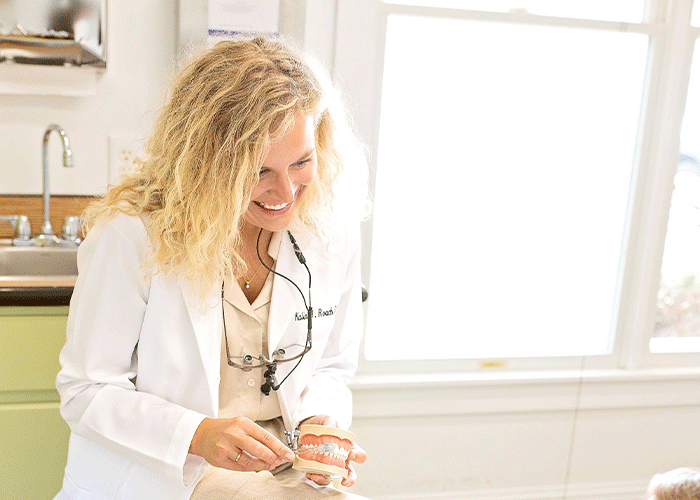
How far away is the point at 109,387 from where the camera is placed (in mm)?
1249

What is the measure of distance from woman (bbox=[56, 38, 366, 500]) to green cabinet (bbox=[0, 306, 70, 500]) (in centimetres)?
39

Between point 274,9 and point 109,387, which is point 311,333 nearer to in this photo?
point 109,387

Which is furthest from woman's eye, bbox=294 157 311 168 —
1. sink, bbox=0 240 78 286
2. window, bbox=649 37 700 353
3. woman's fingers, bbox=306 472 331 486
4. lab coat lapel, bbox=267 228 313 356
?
window, bbox=649 37 700 353

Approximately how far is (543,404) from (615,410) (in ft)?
Answer: 0.99

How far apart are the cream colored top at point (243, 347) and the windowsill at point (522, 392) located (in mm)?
853

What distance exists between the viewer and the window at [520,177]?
2189mm

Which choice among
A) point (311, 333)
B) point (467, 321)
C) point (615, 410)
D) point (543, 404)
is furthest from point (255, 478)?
point (615, 410)

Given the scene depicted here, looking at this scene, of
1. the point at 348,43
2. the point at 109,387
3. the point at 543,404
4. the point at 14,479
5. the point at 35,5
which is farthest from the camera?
the point at 543,404

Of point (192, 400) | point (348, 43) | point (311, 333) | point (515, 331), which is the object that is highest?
point (348, 43)

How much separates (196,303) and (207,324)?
0.04m

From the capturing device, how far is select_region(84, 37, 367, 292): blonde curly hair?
4.00 ft

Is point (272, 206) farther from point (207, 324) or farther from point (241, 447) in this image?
point (241, 447)

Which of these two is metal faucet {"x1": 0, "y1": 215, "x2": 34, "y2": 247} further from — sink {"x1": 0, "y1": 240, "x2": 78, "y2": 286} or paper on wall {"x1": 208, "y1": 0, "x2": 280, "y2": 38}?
paper on wall {"x1": 208, "y1": 0, "x2": 280, "y2": 38}

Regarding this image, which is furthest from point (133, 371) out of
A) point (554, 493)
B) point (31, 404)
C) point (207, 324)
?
point (554, 493)
